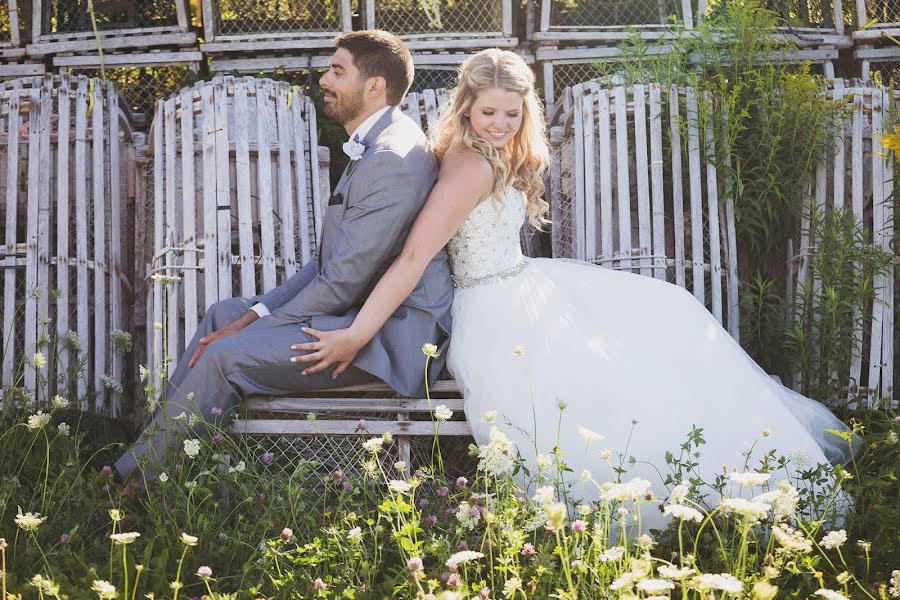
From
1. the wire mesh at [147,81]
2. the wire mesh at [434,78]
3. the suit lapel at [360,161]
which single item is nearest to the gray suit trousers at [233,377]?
the suit lapel at [360,161]

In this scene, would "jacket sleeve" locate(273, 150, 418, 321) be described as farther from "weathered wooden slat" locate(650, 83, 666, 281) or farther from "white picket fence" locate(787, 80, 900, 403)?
"white picket fence" locate(787, 80, 900, 403)

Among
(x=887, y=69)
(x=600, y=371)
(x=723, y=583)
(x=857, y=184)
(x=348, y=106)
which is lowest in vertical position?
(x=723, y=583)

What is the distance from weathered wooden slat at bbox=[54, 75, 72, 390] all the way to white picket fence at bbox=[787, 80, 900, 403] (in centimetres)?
352

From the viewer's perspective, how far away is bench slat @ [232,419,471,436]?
3.86m

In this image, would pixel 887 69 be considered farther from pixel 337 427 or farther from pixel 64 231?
pixel 64 231

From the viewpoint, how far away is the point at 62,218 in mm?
5148

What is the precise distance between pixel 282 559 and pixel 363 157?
1.66 m

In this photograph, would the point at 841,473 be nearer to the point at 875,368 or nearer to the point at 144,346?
the point at 875,368

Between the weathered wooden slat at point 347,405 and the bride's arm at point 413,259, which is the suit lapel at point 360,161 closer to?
the bride's arm at point 413,259

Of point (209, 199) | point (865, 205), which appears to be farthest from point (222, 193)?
point (865, 205)

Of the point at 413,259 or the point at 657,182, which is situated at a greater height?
the point at 657,182

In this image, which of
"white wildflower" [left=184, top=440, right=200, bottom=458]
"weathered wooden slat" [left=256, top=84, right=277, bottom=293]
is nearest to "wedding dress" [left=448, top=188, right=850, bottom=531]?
"white wildflower" [left=184, top=440, right=200, bottom=458]

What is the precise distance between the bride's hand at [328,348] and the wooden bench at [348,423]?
0.18 meters

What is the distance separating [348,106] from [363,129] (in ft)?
0.46
